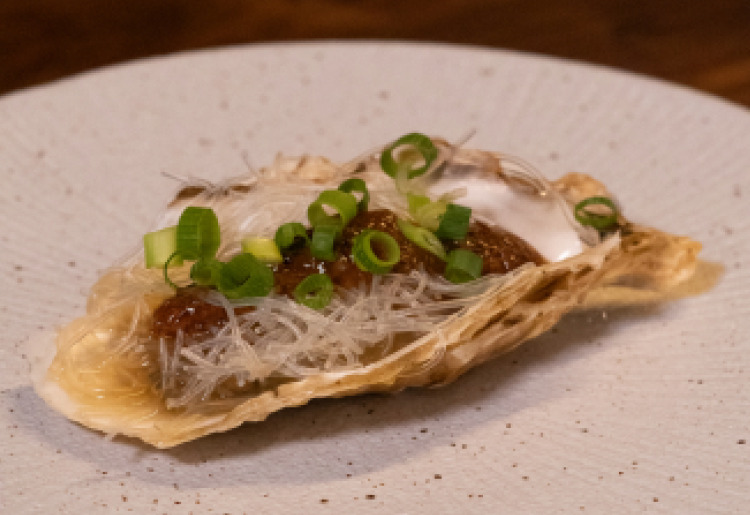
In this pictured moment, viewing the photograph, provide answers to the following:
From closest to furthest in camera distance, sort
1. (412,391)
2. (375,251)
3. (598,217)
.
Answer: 1. (375,251)
2. (412,391)
3. (598,217)

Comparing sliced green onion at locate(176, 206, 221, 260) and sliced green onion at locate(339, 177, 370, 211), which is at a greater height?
sliced green onion at locate(339, 177, 370, 211)

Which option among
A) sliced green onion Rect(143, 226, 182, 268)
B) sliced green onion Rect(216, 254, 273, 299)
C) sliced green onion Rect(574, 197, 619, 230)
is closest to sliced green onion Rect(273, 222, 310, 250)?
sliced green onion Rect(216, 254, 273, 299)

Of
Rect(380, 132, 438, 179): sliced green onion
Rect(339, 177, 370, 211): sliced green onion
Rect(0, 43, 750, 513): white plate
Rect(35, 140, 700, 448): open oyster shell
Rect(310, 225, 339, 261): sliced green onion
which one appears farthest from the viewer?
Rect(380, 132, 438, 179): sliced green onion

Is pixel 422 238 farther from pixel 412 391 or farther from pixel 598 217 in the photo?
pixel 598 217

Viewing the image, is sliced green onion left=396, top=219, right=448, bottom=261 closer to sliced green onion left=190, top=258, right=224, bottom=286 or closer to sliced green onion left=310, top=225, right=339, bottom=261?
sliced green onion left=310, top=225, right=339, bottom=261

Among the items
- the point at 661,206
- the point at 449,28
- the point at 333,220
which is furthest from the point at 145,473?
the point at 449,28

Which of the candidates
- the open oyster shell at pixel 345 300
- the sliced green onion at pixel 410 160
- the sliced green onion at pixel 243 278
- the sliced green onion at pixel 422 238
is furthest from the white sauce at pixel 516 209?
the sliced green onion at pixel 243 278

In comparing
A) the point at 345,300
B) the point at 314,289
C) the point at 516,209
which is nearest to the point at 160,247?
the point at 314,289

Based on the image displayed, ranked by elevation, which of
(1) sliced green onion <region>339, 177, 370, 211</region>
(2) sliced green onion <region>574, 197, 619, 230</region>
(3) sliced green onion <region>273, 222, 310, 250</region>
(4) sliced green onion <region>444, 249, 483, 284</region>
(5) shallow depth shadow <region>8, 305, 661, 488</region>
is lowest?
(5) shallow depth shadow <region>8, 305, 661, 488</region>

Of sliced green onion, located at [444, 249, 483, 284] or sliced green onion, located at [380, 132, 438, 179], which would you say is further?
sliced green onion, located at [380, 132, 438, 179]
